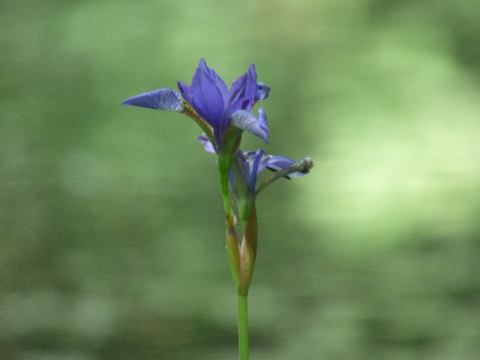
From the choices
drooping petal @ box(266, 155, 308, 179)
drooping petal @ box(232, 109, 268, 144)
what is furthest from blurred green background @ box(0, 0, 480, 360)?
drooping petal @ box(232, 109, 268, 144)

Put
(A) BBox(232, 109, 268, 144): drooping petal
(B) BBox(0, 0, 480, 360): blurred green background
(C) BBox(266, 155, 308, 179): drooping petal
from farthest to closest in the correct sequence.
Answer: (B) BBox(0, 0, 480, 360): blurred green background → (C) BBox(266, 155, 308, 179): drooping petal → (A) BBox(232, 109, 268, 144): drooping petal

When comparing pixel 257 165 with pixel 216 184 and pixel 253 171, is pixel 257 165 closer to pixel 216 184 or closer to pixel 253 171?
A: pixel 253 171

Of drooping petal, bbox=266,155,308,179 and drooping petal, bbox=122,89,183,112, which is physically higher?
drooping petal, bbox=122,89,183,112

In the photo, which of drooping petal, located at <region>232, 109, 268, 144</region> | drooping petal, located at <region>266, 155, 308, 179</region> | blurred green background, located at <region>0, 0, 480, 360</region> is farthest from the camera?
blurred green background, located at <region>0, 0, 480, 360</region>

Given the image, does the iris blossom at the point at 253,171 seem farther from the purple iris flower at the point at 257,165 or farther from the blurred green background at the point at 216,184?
the blurred green background at the point at 216,184

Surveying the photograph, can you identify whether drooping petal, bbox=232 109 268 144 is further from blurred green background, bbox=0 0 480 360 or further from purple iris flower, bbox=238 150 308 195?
blurred green background, bbox=0 0 480 360

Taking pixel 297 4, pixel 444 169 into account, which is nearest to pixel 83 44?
pixel 297 4

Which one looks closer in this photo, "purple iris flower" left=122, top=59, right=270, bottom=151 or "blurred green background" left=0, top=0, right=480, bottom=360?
"purple iris flower" left=122, top=59, right=270, bottom=151
